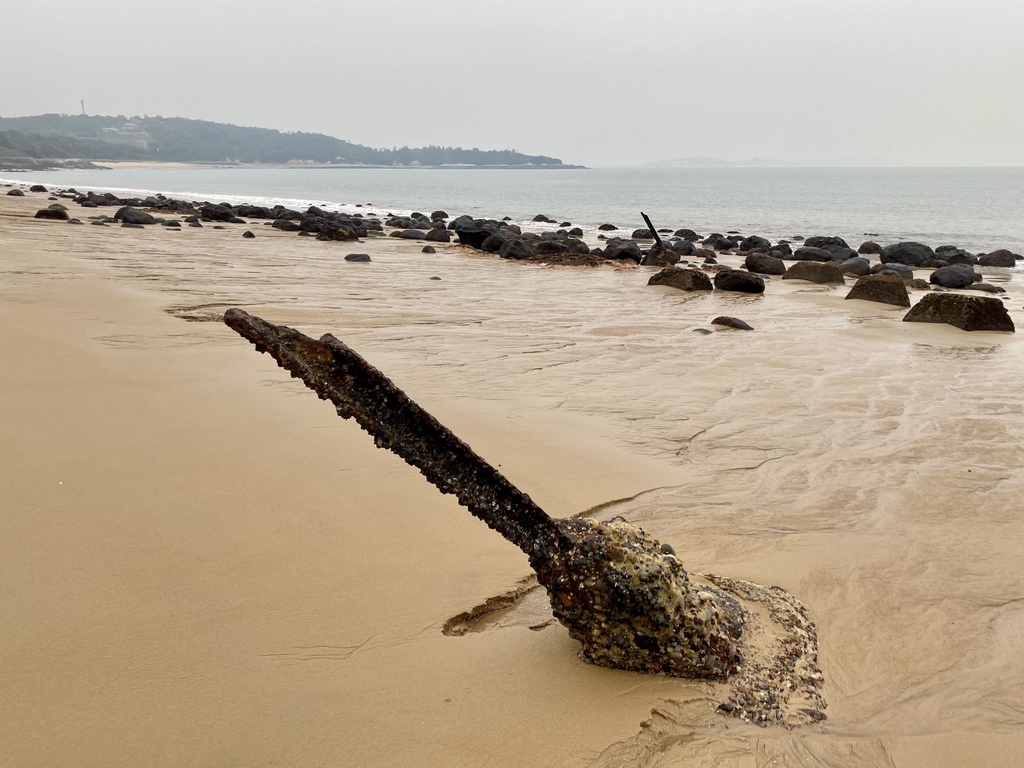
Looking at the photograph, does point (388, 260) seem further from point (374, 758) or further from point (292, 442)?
point (374, 758)

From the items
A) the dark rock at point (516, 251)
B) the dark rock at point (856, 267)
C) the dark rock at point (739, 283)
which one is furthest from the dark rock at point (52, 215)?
the dark rock at point (856, 267)

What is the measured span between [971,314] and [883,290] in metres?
3.16

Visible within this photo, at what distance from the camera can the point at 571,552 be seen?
250 centimetres

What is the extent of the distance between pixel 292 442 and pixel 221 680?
2252mm

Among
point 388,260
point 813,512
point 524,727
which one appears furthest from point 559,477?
point 388,260

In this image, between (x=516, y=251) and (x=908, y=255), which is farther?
(x=908, y=255)

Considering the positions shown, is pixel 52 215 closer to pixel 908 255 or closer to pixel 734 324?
pixel 734 324

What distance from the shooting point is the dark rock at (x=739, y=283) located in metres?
14.7

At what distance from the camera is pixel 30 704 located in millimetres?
2188

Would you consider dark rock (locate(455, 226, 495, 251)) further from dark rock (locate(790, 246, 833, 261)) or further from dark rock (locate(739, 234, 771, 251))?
dark rock (locate(790, 246, 833, 261))

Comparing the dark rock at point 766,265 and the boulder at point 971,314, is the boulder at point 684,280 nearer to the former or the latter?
the dark rock at point 766,265

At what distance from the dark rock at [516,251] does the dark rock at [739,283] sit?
6652 mm

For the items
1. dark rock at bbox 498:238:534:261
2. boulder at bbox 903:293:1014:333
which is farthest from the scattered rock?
boulder at bbox 903:293:1014:333

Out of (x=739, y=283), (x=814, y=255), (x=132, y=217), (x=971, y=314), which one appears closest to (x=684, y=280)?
(x=739, y=283)
